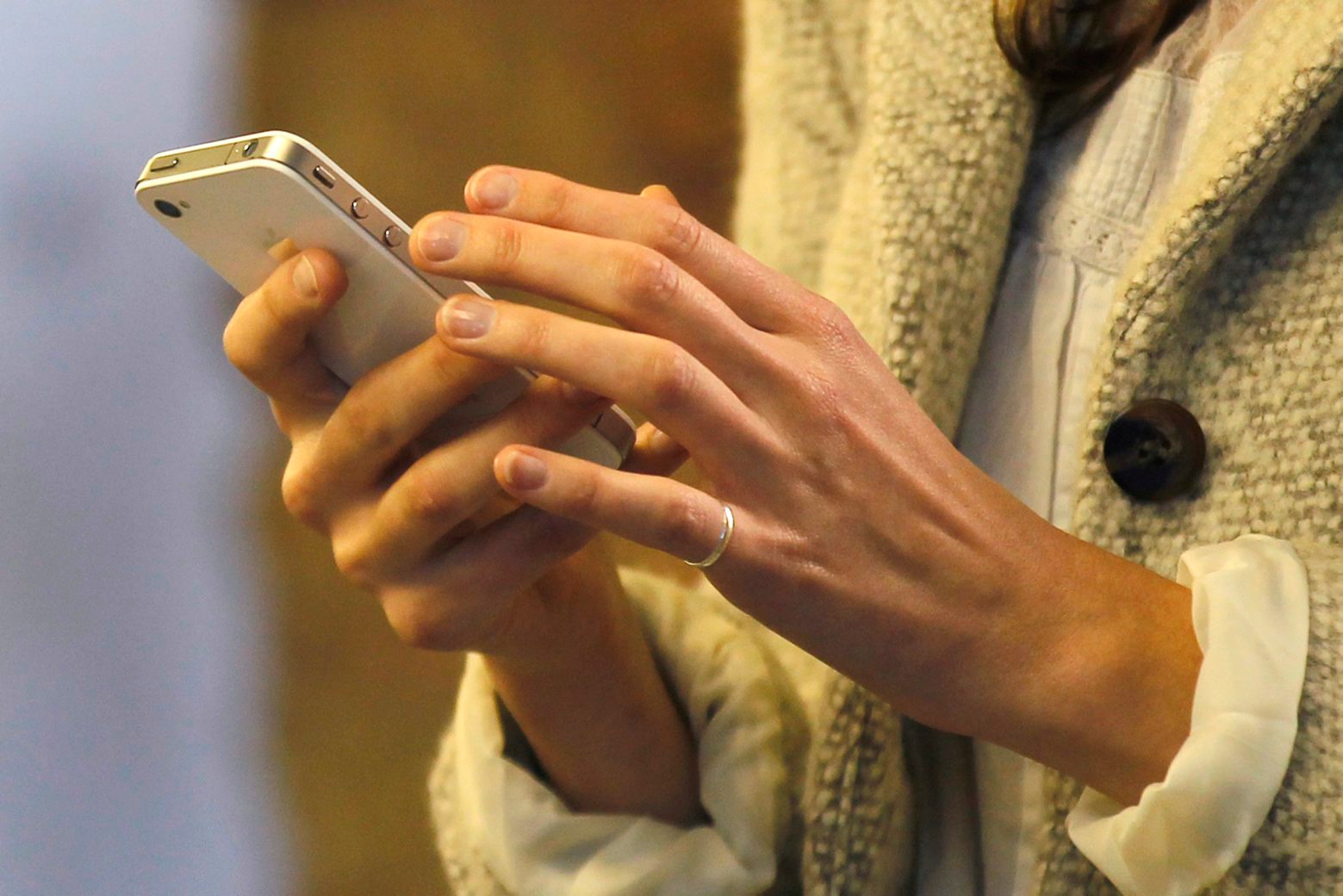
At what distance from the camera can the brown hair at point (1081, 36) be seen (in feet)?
1.62

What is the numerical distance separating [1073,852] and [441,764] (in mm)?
297

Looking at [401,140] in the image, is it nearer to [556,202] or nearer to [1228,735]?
[556,202]

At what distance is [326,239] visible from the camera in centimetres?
35

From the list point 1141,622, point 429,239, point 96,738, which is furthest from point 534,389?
point 96,738

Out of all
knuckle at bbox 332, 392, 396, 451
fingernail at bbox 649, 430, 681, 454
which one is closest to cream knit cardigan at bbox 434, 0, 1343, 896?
fingernail at bbox 649, 430, 681, 454

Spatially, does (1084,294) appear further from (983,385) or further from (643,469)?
(643,469)

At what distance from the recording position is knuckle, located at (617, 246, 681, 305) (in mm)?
317

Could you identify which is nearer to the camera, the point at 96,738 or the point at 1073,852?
the point at 1073,852

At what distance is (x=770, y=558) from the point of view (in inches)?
13.2

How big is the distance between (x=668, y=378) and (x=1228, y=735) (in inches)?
8.4

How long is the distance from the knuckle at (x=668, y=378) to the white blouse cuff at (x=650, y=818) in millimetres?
246

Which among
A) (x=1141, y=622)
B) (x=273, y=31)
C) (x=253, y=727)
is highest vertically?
(x=273, y=31)

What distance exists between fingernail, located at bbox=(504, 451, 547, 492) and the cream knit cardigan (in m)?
0.22

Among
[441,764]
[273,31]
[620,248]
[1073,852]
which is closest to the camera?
[620,248]
